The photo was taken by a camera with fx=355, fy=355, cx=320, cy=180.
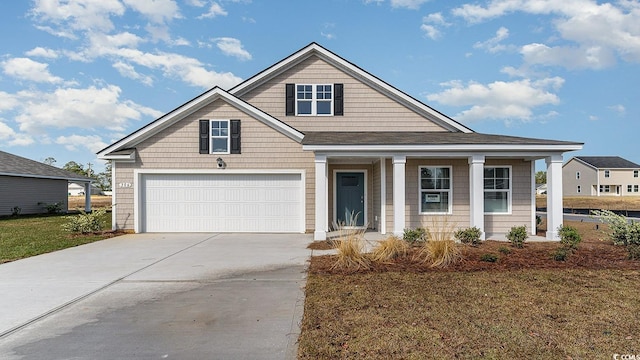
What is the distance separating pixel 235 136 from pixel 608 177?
59.0m

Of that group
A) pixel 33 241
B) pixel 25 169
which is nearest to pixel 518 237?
pixel 33 241

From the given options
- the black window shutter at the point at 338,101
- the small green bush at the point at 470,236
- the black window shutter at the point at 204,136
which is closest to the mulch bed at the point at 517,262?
the small green bush at the point at 470,236

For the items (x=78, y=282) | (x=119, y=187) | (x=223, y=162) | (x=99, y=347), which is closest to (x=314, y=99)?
(x=223, y=162)

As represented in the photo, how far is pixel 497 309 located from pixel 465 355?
5.01ft

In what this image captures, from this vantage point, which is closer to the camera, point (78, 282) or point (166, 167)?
point (78, 282)

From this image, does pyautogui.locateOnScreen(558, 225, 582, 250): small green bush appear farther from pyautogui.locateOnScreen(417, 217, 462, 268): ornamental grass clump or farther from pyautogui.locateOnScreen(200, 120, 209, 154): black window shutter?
pyautogui.locateOnScreen(200, 120, 209, 154): black window shutter

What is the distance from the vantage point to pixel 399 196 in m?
10.7

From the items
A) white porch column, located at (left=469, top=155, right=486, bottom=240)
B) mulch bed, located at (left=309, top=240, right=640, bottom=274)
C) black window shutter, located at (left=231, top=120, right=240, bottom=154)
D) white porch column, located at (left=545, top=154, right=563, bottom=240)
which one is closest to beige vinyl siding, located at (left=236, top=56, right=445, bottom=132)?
black window shutter, located at (left=231, top=120, right=240, bottom=154)

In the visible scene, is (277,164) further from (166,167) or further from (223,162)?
(166,167)

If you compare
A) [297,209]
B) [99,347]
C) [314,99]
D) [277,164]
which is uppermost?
[314,99]

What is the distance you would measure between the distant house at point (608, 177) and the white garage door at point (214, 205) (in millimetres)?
56478

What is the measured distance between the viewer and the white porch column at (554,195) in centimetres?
1047

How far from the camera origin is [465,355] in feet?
10.8

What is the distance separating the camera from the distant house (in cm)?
5112
